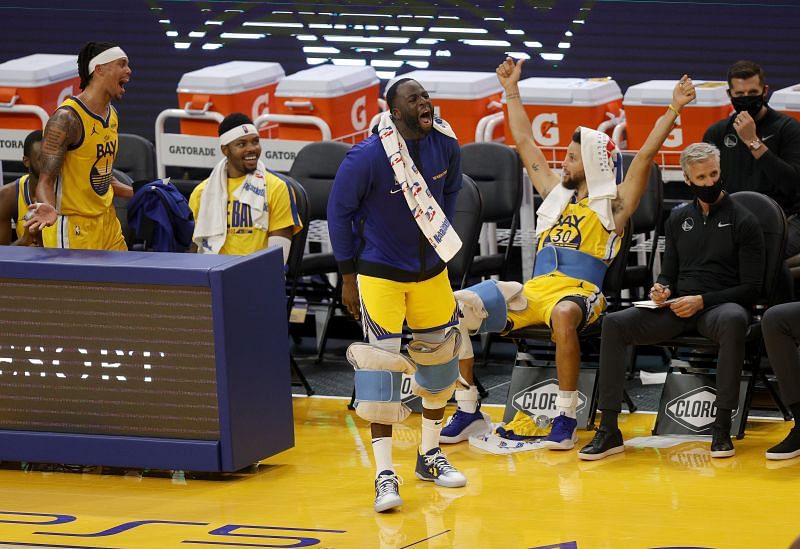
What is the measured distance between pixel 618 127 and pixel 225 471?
3.51 m

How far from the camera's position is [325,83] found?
981 cm

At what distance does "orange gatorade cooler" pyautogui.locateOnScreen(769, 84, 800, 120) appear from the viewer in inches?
352

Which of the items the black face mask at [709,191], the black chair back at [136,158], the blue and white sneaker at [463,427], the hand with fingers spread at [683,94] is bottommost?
the blue and white sneaker at [463,427]

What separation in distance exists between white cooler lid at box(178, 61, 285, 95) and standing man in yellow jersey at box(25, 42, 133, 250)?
2.25 meters

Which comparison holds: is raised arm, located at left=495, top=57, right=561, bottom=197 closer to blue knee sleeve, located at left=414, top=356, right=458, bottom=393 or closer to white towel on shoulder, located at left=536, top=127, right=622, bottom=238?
white towel on shoulder, located at left=536, top=127, right=622, bottom=238

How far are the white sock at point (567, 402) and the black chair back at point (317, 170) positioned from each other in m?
2.27

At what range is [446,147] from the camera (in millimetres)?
6770

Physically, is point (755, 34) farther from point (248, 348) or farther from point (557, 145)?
point (248, 348)

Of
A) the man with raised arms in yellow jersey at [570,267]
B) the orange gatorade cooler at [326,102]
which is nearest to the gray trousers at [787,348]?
the man with raised arms in yellow jersey at [570,267]

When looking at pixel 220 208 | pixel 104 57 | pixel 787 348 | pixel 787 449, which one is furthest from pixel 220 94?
pixel 787 449

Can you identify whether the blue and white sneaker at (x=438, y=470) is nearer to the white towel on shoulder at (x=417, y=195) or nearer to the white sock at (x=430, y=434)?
the white sock at (x=430, y=434)

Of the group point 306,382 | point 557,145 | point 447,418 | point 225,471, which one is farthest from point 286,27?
point 225,471

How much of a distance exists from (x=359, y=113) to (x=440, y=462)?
148 inches

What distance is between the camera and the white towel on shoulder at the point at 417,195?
257 inches
